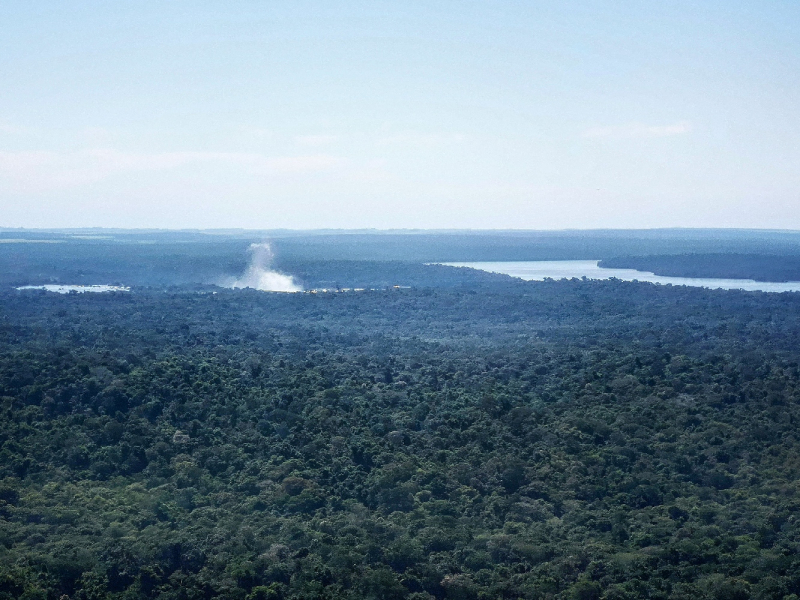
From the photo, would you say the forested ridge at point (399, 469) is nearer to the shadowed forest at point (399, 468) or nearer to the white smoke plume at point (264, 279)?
the shadowed forest at point (399, 468)

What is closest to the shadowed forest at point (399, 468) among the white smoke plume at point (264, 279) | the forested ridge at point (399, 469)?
the forested ridge at point (399, 469)

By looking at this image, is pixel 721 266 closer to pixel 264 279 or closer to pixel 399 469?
pixel 264 279

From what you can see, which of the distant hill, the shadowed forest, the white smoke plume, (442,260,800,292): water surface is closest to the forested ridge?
the shadowed forest

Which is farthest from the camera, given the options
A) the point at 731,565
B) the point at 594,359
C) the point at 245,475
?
the point at 594,359

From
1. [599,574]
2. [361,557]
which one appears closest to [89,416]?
[361,557]

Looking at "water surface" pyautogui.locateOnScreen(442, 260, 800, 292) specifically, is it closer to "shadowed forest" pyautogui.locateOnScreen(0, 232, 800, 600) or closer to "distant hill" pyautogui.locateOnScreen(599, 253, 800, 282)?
"distant hill" pyautogui.locateOnScreen(599, 253, 800, 282)

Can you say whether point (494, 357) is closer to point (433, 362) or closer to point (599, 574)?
point (433, 362)
